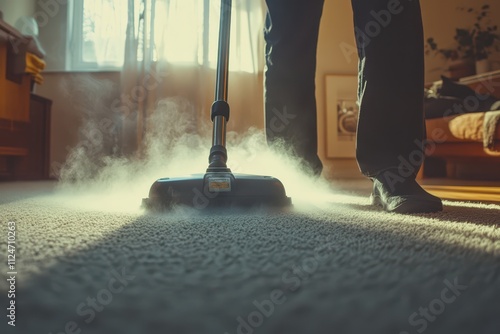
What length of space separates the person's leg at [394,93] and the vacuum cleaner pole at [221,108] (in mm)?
287

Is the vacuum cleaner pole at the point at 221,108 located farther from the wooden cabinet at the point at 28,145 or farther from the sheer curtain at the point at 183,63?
the sheer curtain at the point at 183,63

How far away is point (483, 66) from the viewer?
270cm

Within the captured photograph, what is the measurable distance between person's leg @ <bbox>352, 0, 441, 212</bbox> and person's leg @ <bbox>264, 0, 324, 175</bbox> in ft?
0.98

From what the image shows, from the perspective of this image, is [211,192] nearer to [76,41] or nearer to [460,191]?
[460,191]

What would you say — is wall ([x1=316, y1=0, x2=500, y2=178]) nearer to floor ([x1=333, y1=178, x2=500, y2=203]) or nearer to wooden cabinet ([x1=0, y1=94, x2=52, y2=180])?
floor ([x1=333, y1=178, x2=500, y2=203])

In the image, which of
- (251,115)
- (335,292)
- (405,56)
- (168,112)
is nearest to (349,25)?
(251,115)

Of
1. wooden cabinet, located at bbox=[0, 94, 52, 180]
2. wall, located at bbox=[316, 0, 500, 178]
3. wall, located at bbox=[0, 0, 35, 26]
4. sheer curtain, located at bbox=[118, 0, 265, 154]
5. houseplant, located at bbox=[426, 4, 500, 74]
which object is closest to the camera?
wooden cabinet, located at bbox=[0, 94, 52, 180]

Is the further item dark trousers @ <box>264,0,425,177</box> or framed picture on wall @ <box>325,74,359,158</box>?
framed picture on wall @ <box>325,74,359,158</box>

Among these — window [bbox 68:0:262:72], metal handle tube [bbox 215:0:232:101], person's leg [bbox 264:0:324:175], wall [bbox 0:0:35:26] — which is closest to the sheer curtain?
window [bbox 68:0:262:72]

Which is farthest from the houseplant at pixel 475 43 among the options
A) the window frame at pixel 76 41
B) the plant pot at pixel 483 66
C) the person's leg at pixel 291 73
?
the window frame at pixel 76 41

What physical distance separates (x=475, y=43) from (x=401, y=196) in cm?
264

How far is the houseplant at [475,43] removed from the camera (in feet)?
9.42

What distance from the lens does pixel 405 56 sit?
82cm

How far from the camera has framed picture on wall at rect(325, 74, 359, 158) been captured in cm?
295
